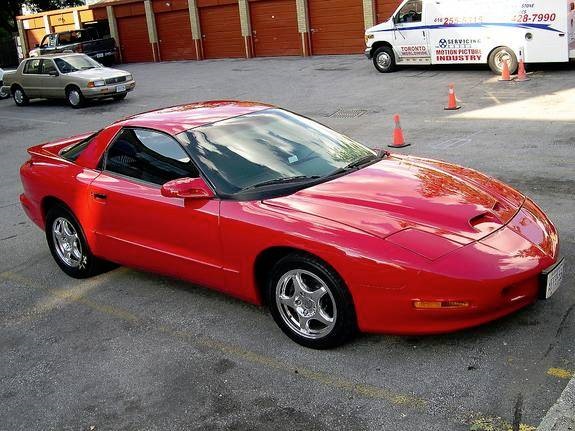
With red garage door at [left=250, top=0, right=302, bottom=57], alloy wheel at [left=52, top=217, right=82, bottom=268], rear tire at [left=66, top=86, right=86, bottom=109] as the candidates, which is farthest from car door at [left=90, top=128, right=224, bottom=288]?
red garage door at [left=250, top=0, right=302, bottom=57]

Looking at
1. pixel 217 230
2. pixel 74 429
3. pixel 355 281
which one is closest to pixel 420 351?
pixel 355 281

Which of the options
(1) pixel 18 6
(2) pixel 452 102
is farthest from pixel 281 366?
(1) pixel 18 6

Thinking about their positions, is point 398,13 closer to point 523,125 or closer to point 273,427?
point 523,125

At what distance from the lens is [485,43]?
59.9 feet

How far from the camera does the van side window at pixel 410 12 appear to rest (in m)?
19.6

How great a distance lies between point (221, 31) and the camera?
3394cm

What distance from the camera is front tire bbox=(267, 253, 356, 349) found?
14.1 ft

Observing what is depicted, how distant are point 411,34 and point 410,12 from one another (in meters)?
0.64

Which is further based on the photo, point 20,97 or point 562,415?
point 20,97

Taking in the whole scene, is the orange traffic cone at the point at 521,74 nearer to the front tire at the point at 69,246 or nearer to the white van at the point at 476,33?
the white van at the point at 476,33

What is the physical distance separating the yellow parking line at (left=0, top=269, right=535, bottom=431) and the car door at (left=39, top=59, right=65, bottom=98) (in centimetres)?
1638

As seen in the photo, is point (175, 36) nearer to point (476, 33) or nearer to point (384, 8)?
point (384, 8)

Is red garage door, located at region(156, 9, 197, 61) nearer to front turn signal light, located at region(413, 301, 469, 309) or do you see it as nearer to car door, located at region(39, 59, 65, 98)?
car door, located at region(39, 59, 65, 98)

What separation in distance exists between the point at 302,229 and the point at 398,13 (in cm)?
1705
